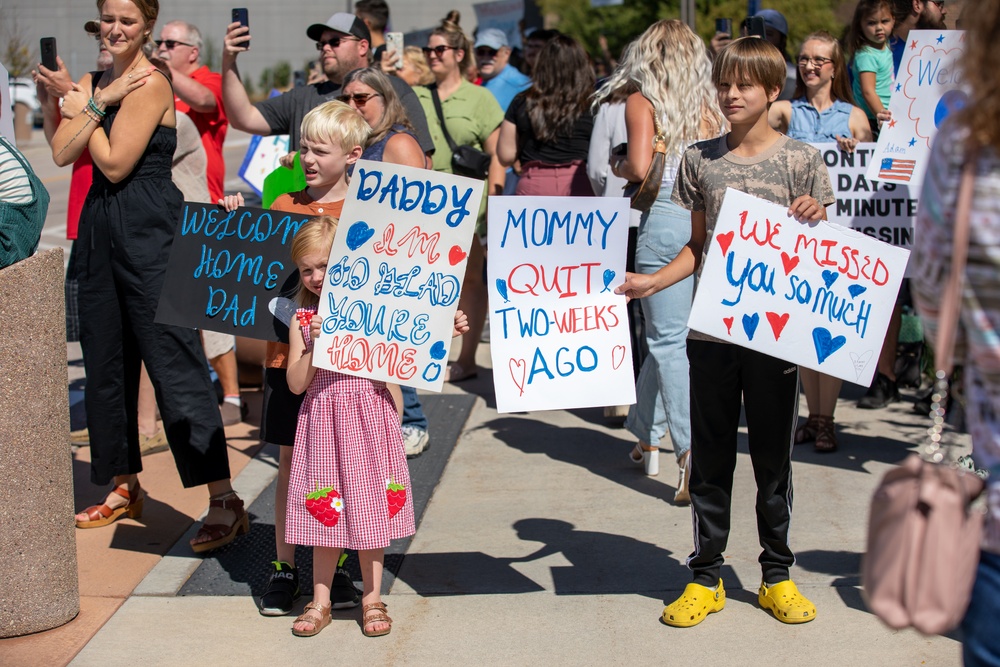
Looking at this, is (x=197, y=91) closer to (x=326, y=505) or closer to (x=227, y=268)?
(x=227, y=268)

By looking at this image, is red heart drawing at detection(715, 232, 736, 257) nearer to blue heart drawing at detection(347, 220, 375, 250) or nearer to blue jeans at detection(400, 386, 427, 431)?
blue heart drawing at detection(347, 220, 375, 250)

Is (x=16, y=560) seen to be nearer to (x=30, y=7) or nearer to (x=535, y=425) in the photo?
(x=535, y=425)

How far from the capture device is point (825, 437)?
5926mm

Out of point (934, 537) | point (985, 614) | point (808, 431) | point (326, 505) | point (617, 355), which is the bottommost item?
point (808, 431)

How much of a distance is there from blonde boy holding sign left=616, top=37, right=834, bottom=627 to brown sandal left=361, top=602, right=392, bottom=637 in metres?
0.96

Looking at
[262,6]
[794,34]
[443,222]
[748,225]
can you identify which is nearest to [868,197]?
[748,225]

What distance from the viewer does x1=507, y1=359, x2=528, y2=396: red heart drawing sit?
4043 millimetres

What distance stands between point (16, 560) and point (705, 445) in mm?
2324

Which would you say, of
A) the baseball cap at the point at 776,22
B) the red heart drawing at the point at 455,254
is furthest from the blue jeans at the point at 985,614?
the baseball cap at the point at 776,22

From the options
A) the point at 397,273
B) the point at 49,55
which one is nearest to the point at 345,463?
the point at 397,273

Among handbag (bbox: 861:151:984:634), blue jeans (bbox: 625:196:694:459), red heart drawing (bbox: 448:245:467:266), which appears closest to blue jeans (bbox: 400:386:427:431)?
blue jeans (bbox: 625:196:694:459)

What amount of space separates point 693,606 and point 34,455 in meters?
2.26

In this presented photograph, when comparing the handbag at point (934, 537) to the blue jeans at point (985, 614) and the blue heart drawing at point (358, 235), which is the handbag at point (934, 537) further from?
the blue heart drawing at point (358, 235)

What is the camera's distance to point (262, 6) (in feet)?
164
